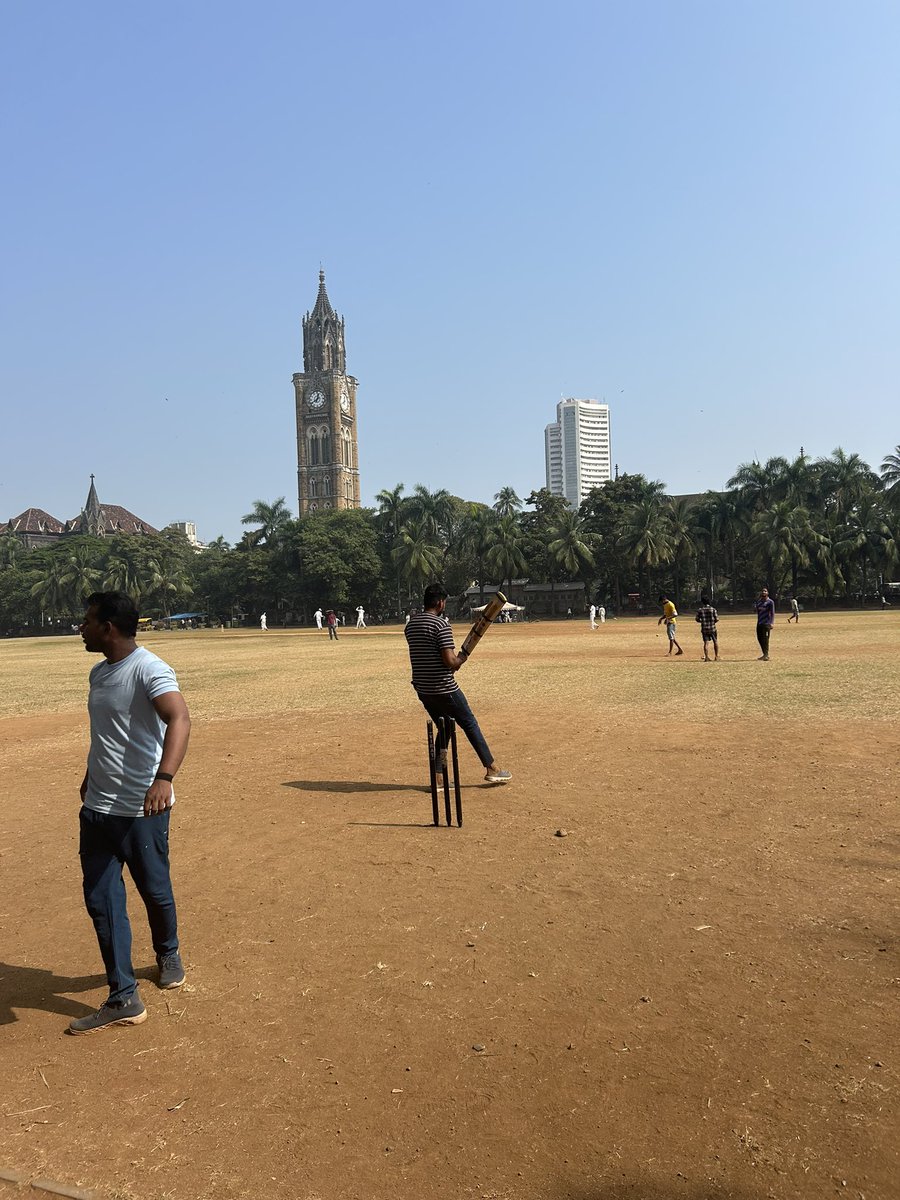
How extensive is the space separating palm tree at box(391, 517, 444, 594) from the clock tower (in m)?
66.1

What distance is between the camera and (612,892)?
5.73 metres

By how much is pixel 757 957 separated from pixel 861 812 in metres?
3.27

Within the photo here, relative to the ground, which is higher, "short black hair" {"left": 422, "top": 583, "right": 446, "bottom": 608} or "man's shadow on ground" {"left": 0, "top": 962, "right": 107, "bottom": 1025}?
"short black hair" {"left": 422, "top": 583, "right": 446, "bottom": 608}

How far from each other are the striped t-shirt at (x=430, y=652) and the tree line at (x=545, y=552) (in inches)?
2371

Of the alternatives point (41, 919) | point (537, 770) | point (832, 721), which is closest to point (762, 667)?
point (832, 721)

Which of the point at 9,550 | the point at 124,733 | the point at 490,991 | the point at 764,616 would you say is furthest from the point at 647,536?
the point at 9,550

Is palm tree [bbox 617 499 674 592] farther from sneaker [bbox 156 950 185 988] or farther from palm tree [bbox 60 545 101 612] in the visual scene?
sneaker [bbox 156 950 185 988]

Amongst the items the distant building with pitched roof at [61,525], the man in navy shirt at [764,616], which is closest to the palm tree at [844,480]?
the man in navy shirt at [764,616]

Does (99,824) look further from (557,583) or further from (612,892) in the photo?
(557,583)

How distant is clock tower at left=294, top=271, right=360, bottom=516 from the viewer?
142 metres

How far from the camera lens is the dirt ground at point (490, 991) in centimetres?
312

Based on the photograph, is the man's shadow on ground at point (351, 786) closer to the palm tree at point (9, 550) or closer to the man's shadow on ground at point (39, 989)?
the man's shadow on ground at point (39, 989)

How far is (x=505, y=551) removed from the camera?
A: 2847 inches

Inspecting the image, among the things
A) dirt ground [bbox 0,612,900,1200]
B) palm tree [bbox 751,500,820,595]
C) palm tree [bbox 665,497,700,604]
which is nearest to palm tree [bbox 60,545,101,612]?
palm tree [bbox 665,497,700,604]
